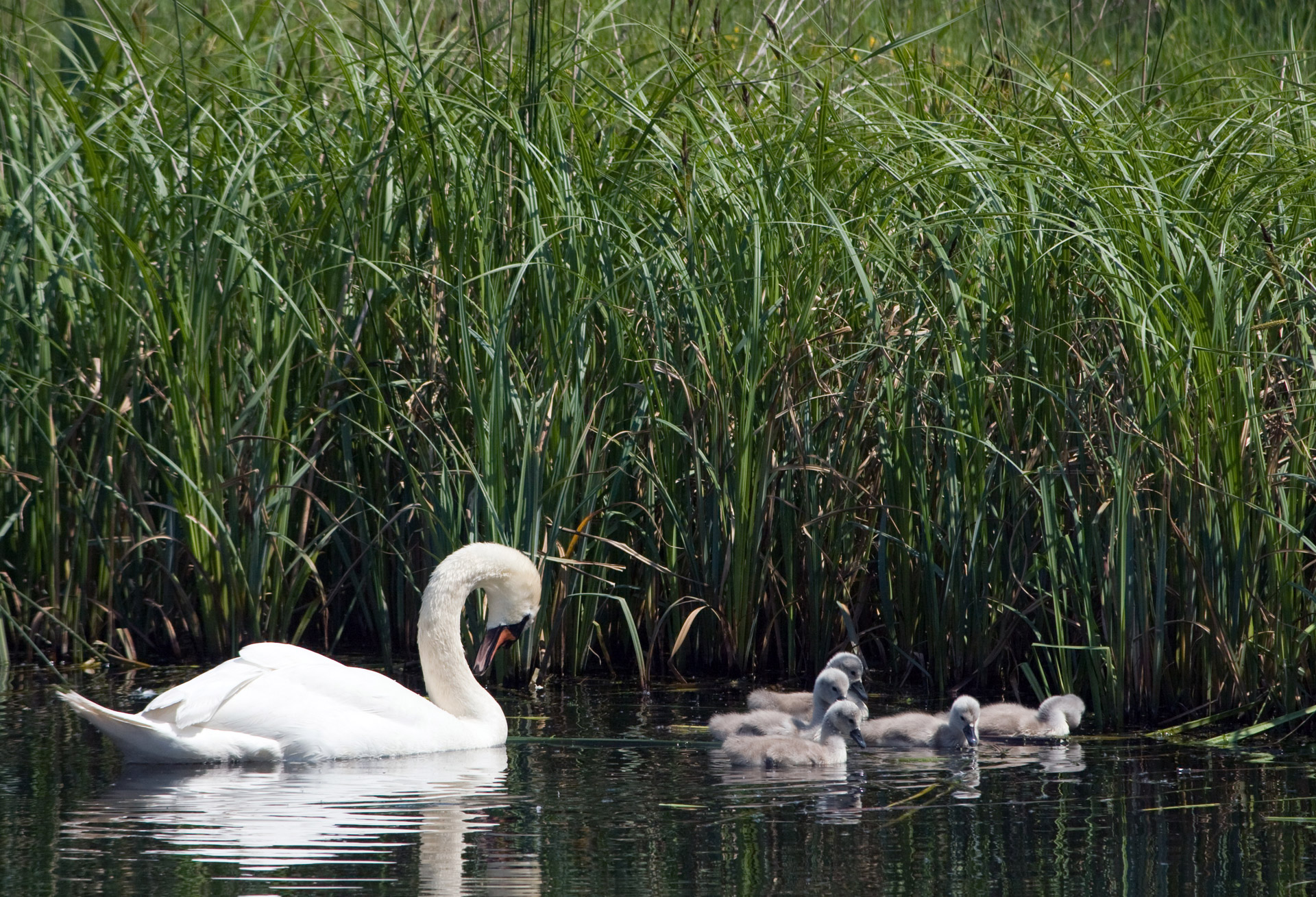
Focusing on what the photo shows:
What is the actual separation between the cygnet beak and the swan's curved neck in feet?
0.45

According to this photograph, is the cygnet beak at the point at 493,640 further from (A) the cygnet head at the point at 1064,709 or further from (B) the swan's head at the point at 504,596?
(A) the cygnet head at the point at 1064,709

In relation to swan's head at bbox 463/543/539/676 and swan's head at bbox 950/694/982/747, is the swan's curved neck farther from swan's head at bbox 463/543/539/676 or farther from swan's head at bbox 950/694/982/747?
swan's head at bbox 950/694/982/747

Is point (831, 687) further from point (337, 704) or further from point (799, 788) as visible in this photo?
point (337, 704)

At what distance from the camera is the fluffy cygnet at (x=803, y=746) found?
534cm

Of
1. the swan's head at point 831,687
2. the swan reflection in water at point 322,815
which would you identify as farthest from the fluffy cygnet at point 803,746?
the swan reflection in water at point 322,815

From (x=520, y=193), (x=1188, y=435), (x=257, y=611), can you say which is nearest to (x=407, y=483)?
(x=257, y=611)

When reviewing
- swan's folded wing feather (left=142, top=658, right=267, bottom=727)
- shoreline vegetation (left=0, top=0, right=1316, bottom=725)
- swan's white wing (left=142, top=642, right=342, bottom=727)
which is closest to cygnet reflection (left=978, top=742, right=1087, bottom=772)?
shoreline vegetation (left=0, top=0, right=1316, bottom=725)

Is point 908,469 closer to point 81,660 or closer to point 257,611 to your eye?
point 257,611

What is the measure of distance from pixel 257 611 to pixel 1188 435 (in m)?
3.42

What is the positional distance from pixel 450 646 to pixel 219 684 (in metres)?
0.87

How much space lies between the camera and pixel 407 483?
6797 mm

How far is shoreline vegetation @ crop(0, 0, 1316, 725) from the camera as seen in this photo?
19.9ft

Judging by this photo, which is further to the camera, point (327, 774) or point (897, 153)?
point (897, 153)

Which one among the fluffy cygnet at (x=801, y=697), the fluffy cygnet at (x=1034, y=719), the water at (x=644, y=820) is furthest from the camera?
the fluffy cygnet at (x=801, y=697)
